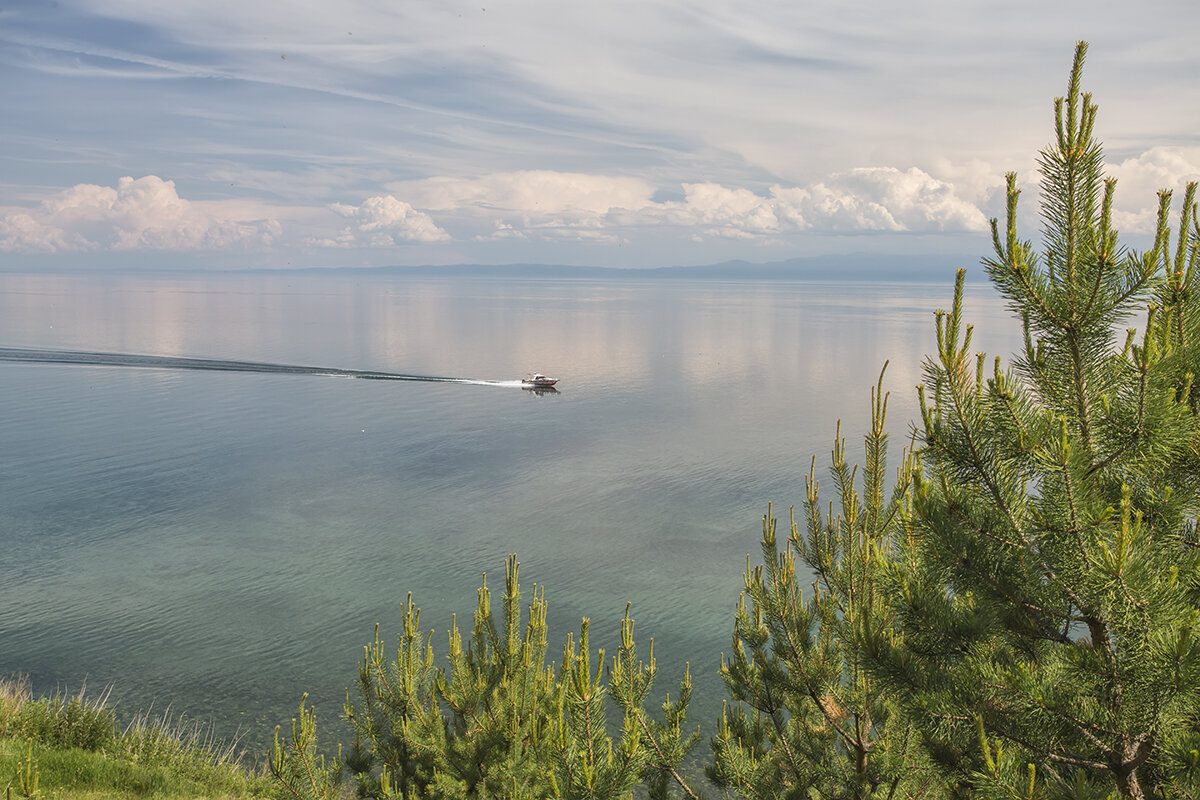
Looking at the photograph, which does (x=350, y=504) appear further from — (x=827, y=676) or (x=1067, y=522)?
(x=1067, y=522)

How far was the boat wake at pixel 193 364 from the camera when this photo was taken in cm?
6397

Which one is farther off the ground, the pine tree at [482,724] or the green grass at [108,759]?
the pine tree at [482,724]

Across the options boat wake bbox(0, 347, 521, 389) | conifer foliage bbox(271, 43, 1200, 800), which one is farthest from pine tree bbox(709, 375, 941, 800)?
boat wake bbox(0, 347, 521, 389)

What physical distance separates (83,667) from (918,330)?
98297 millimetres

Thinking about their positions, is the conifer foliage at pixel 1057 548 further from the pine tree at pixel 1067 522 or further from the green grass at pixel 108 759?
the green grass at pixel 108 759

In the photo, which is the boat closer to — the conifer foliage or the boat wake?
the boat wake

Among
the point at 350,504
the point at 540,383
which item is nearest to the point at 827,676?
the point at 350,504

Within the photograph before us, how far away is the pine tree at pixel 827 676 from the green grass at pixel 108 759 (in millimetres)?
7716

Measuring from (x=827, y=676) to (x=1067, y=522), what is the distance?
389 centimetres

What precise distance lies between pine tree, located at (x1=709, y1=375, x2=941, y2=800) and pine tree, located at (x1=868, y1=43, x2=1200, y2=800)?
41.1 inches

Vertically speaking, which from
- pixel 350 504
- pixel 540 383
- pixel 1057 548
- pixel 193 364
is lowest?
pixel 350 504

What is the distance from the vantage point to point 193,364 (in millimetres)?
67250

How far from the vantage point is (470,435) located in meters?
45.9

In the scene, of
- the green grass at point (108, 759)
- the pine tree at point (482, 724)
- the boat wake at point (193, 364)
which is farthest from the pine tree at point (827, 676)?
the boat wake at point (193, 364)
